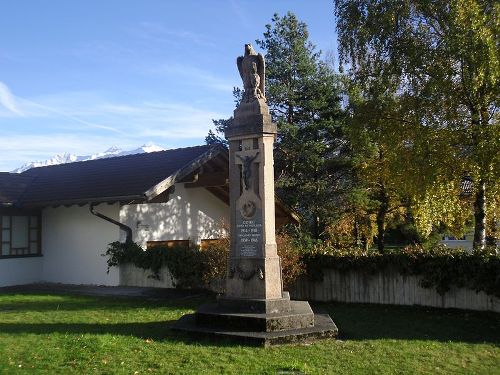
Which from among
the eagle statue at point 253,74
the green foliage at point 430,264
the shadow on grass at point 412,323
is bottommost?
the shadow on grass at point 412,323

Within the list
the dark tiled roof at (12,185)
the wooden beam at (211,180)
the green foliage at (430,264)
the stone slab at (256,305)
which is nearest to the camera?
the stone slab at (256,305)

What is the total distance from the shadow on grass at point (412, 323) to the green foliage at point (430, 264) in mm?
698

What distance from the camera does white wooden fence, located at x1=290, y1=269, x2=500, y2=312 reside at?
13227 millimetres

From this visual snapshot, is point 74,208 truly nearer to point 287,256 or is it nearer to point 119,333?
point 287,256

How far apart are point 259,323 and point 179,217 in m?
11.3

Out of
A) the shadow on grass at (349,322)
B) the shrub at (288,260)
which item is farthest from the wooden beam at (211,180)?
the shadow on grass at (349,322)

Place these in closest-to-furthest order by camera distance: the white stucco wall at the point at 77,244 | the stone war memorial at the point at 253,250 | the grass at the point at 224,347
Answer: the grass at the point at 224,347 < the stone war memorial at the point at 253,250 < the white stucco wall at the point at 77,244

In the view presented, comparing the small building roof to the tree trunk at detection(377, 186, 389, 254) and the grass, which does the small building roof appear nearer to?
the grass

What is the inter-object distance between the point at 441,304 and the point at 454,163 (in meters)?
4.59

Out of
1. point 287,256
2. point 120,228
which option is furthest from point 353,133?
point 120,228

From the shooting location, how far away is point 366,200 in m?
23.8

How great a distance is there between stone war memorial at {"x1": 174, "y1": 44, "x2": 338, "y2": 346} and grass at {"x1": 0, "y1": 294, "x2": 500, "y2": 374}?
0.61m

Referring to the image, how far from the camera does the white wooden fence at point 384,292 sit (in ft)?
43.4

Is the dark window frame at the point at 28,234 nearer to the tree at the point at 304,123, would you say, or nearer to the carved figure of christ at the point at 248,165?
the tree at the point at 304,123
